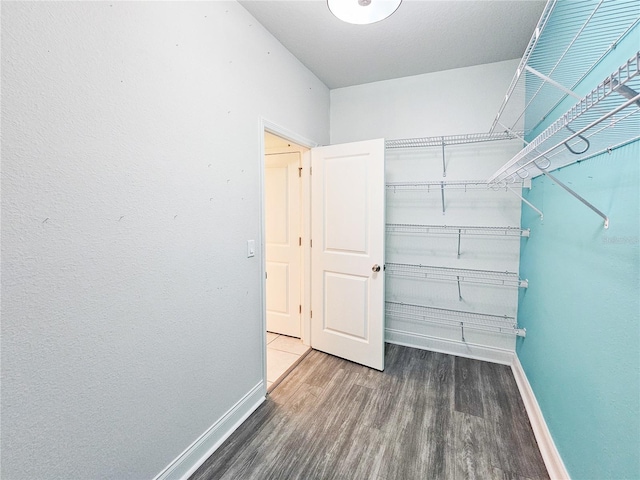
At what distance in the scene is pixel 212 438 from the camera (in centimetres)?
171

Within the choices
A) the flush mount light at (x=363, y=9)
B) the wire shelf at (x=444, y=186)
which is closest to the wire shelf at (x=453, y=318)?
the wire shelf at (x=444, y=186)

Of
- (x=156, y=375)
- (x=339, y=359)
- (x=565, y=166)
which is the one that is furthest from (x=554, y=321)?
(x=156, y=375)

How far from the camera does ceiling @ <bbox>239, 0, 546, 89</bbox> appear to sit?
185cm

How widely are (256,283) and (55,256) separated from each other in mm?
1175

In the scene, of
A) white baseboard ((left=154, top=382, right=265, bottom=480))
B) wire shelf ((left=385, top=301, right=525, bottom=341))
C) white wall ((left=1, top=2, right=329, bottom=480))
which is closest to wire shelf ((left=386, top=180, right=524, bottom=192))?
wire shelf ((left=385, top=301, right=525, bottom=341))

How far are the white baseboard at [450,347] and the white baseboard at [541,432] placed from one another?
0.89 feet

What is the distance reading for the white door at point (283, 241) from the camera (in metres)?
3.02

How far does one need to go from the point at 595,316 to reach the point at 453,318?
1.63 metres

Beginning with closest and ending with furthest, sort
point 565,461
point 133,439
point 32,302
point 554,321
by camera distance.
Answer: point 32,302
point 133,439
point 565,461
point 554,321

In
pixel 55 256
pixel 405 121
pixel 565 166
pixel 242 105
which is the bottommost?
pixel 55 256

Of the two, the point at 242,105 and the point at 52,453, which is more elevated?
the point at 242,105

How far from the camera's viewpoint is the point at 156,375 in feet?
4.50

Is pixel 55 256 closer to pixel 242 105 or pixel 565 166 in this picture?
pixel 242 105

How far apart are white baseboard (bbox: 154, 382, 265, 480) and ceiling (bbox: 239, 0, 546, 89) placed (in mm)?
2543
